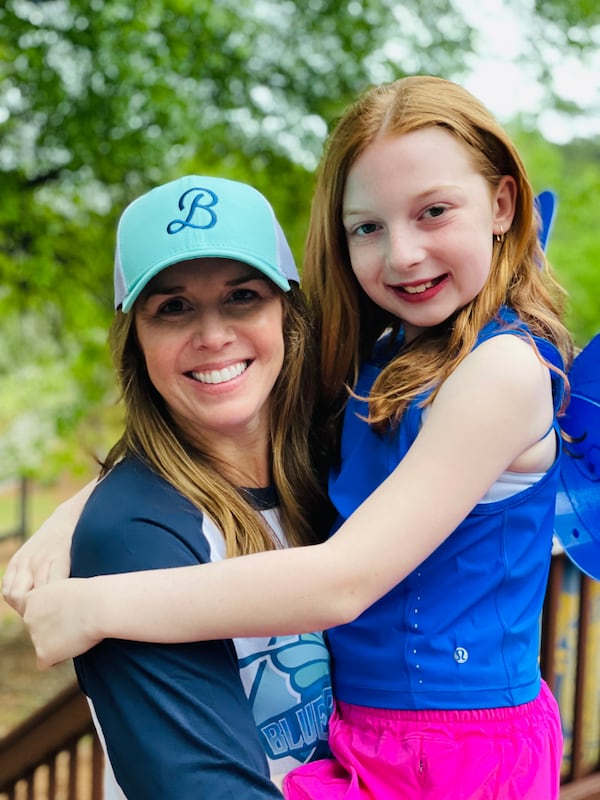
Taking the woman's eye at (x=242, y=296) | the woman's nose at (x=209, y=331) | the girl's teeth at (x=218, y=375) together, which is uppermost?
the woman's eye at (x=242, y=296)

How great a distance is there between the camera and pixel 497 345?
1545 millimetres

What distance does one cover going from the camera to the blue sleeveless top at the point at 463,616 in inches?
62.9

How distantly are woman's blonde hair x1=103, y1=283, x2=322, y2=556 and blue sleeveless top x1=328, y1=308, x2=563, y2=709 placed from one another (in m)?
0.24

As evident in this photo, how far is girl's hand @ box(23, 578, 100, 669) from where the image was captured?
138 cm

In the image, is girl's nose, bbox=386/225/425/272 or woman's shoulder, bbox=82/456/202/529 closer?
woman's shoulder, bbox=82/456/202/529

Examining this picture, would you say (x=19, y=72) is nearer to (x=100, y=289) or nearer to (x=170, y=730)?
(x=100, y=289)

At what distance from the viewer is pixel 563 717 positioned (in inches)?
123

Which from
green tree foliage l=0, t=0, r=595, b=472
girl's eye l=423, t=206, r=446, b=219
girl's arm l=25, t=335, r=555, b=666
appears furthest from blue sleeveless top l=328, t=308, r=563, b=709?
green tree foliage l=0, t=0, r=595, b=472

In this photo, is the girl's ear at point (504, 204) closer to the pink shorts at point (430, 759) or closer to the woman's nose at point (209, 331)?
the woman's nose at point (209, 331)

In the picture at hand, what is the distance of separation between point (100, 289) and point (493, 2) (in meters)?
3.65

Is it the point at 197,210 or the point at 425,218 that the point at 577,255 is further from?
the point at 197,210

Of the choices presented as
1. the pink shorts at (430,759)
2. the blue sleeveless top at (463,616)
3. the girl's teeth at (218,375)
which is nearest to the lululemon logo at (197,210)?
the girl's teeth at (218,375)

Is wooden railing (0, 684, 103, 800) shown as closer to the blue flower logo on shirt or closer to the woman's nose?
the blue flower logo on shirt

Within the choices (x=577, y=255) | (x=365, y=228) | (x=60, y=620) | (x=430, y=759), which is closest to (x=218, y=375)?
(x=365, y=228)
